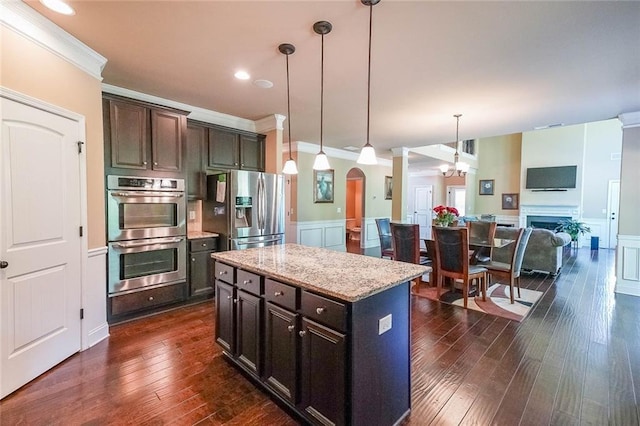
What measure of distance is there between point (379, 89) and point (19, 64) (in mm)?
3038

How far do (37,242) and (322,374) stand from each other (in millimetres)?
2279

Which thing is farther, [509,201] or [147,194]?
[509,201]

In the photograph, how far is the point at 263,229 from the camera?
4113 millimetres

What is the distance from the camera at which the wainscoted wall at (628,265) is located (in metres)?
4.15

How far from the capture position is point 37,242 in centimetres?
218

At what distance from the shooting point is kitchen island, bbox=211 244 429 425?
1516mm

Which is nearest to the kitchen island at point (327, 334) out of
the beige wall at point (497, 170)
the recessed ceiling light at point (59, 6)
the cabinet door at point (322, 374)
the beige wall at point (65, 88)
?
the cabinet door at point (322, 374)

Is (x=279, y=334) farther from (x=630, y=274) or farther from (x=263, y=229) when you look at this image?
(x=630, y=274)

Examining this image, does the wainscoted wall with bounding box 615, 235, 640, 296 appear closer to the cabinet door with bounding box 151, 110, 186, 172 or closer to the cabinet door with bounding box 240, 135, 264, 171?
the cabinet door with bounding box 240, 135, 264, 171

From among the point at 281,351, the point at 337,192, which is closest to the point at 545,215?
the point at 337,192

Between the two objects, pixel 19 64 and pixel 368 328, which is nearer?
pixel 368 328

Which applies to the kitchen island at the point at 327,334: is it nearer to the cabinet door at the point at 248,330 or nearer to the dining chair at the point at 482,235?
the cabinet door at the point at 248,330

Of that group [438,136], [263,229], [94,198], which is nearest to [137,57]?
[94,198]

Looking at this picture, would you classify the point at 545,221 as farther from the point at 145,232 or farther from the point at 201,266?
the point at 145,232
